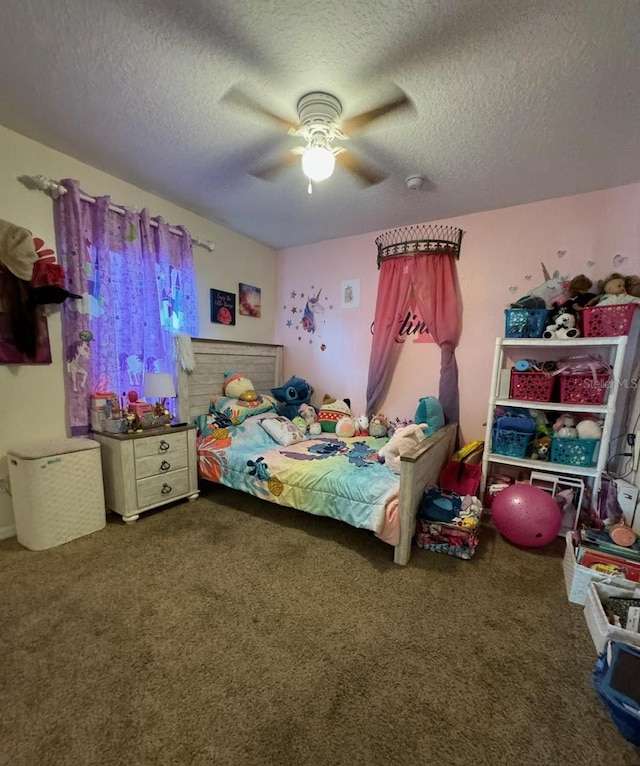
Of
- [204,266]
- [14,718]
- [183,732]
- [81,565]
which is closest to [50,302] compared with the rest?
[204,266]

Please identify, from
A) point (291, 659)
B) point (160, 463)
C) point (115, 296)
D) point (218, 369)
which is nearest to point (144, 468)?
point (160, 463)

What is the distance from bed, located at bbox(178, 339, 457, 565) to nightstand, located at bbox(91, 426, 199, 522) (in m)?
0.23

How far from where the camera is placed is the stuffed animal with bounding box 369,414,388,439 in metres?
3.15

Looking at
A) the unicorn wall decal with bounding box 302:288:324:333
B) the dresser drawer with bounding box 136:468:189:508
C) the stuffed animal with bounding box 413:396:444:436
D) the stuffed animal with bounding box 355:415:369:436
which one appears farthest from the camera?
the unicorn wall decal with bounding box 302:288:324:333

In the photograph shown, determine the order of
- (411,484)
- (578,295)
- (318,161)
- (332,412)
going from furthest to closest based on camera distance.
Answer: (332,412) < (578,295) < (411,484) < (318,161)

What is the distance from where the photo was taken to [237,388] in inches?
129

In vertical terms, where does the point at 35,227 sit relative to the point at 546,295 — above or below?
above

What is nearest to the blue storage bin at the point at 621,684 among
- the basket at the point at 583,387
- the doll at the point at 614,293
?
the basket at the point at 583,387

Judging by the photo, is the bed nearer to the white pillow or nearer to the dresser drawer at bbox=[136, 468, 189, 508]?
the white pillow

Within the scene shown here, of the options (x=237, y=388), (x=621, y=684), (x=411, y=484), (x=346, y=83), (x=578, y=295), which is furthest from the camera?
(x=237, y=388)

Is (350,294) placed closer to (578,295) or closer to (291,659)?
(578,295)

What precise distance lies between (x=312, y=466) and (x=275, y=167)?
6.50 ft

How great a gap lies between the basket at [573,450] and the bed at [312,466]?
745 millimetres

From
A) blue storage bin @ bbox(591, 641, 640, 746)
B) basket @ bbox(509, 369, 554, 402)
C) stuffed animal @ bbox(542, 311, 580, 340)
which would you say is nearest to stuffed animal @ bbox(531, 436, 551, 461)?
basket @ bbox(509, 369, 554, 402)
